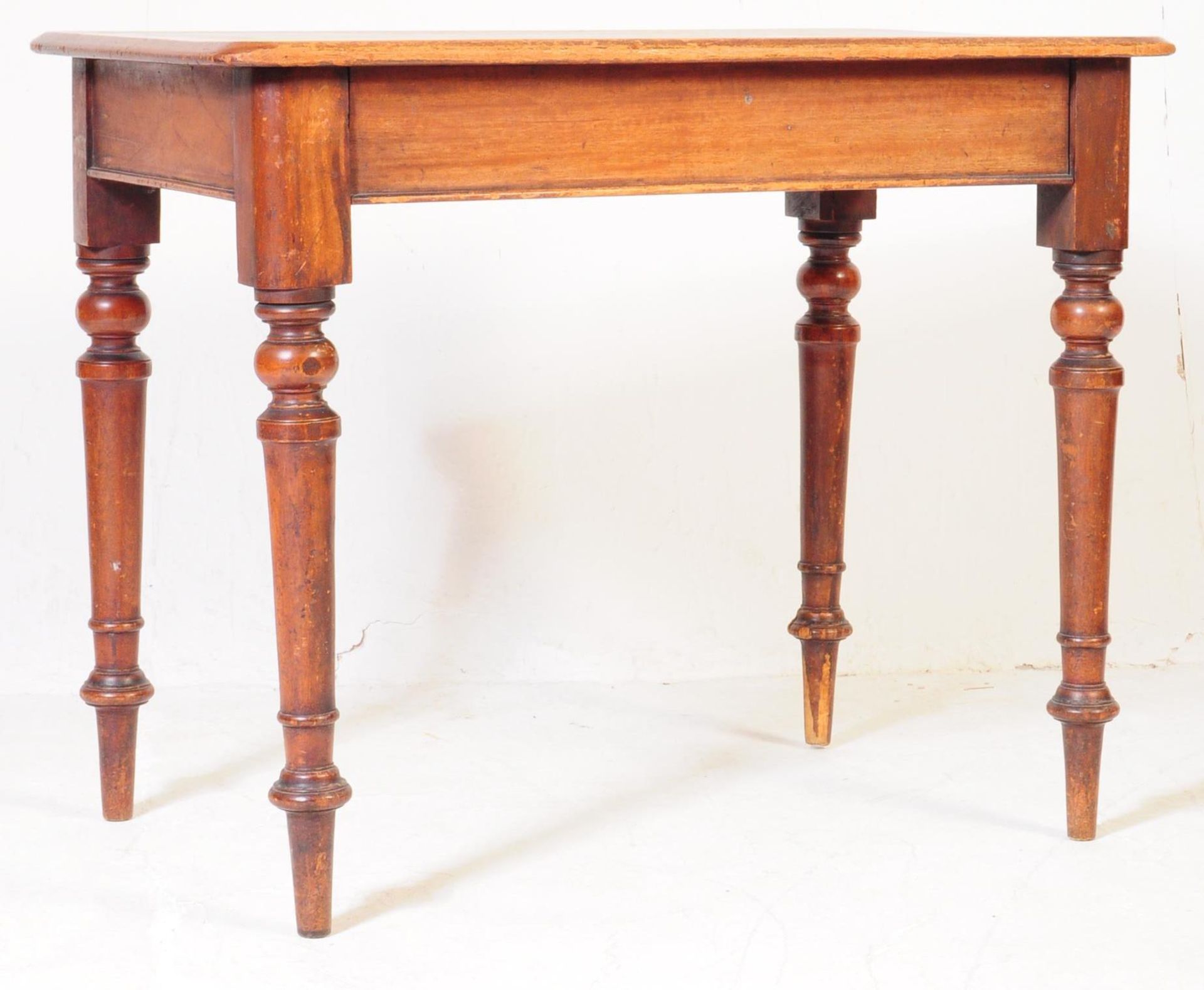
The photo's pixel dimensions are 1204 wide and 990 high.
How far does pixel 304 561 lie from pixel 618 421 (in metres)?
1.32

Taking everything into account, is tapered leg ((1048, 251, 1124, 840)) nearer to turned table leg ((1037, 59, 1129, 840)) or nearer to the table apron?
turned table leg ((1037, 59, 1129, 840))

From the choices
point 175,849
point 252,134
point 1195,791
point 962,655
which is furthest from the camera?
point 962,655

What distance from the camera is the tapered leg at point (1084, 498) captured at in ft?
7.33

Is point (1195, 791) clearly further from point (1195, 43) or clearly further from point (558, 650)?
point (1195, 43)

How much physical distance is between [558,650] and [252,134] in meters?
1.53

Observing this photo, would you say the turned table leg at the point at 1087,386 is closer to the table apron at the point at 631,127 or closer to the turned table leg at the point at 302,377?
the table apron at the point at 631,127

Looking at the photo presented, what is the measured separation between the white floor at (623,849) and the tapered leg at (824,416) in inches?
6.0

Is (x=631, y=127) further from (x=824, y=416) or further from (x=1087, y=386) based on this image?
(x=824, y=416)

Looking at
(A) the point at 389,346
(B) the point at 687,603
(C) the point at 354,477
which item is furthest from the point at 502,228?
(B) the point at 687,603

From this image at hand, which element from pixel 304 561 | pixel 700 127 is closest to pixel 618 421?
pixel 700 127

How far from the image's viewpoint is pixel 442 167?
1.94m

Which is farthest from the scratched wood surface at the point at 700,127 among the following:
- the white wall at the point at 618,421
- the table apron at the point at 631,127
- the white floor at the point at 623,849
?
the white wall at the point at 618,421

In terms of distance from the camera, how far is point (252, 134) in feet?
6.09

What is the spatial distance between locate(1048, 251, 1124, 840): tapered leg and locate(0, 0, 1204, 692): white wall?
964 millimetres
